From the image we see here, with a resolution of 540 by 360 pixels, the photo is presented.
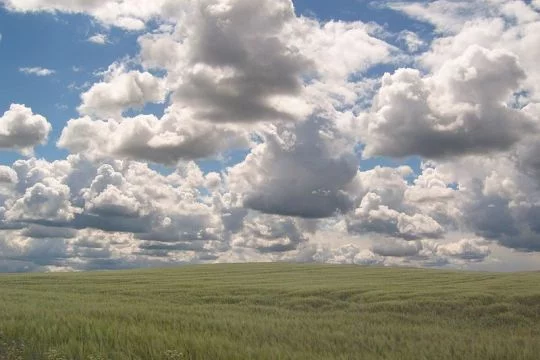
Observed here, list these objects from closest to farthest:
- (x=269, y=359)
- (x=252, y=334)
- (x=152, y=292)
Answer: (x=269, y=359) < (x=252, y=334) < (x=152, y=292)

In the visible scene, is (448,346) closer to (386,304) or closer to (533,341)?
(533,341)

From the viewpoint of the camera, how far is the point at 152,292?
3033 cm

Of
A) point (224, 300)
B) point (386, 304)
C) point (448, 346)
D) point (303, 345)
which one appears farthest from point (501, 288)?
point (303, 345)

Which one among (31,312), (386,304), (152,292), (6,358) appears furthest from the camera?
(152,292)

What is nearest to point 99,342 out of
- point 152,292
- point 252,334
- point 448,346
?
point 252,334

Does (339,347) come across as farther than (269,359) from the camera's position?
Yes

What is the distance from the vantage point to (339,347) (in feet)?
33.1

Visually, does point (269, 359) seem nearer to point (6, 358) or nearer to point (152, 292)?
point (6, 358)

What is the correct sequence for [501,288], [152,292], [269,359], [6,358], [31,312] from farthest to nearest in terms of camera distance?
1. [152,292]
2. [501,288]
3. [31,312]
4. [6,358]
5. [269,359]

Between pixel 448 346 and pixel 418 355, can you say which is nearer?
pixel 418 355

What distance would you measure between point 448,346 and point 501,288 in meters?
17.0

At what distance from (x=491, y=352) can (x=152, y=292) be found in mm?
23153

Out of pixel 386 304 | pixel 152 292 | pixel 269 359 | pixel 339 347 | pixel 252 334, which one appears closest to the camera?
pixel 269 359

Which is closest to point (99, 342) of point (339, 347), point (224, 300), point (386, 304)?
point (339, 347)
